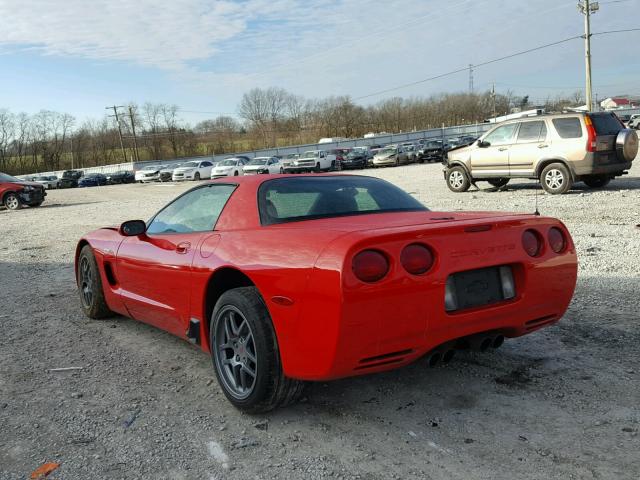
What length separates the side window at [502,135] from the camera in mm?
13164

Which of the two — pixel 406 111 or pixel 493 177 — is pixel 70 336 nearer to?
pixel 493 177

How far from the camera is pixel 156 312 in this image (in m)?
3.98

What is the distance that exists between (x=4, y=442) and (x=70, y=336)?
1.86 metres

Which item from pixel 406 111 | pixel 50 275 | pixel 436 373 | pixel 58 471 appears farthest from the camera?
pixel 406 111

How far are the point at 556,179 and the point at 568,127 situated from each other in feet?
3.76

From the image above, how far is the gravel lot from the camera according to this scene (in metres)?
2.52

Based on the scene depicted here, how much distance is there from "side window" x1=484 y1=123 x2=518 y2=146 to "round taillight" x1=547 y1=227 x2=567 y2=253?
1057 centimetres

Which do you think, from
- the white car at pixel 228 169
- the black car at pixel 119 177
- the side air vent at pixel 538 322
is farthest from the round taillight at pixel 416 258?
the black car at pixel 119 177

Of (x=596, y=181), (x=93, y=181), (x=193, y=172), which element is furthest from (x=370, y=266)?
(x=93, y=181)

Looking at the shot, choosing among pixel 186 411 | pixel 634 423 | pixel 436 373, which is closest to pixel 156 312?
pixel 186 411

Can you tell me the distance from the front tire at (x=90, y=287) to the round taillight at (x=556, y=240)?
369 centimetres

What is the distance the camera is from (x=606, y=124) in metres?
11.9

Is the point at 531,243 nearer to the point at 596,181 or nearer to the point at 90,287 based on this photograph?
the point at 90,287

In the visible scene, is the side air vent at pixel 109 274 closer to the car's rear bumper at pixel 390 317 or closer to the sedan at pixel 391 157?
the car's rear bumper at pixel 390 317
